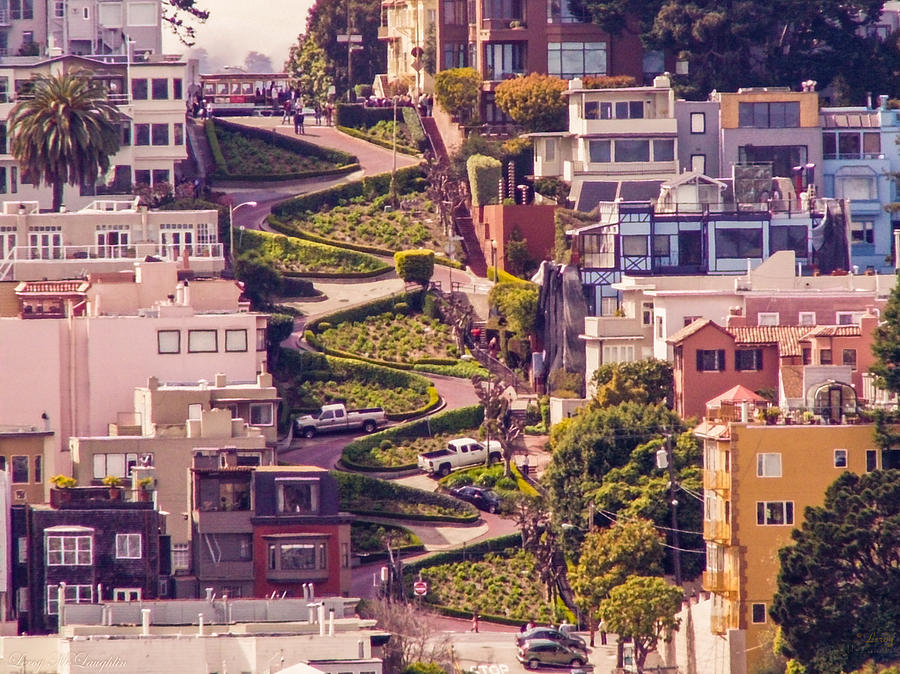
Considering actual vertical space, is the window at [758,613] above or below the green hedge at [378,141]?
below

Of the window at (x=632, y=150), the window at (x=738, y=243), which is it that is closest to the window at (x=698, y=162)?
the window at (x=632, y=150)

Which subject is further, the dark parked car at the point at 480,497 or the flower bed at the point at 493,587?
the dark parked car at the point at 480,497

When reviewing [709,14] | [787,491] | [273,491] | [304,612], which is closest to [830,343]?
[787,491]

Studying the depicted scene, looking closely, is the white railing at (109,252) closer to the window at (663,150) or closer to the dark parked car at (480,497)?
the dark parked car at (480,497)

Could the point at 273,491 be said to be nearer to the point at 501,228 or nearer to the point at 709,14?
the point at 501,228

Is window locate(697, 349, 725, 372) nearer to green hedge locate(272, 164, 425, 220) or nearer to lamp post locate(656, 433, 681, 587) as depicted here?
lamp post locate(656, 433, 681, 587)

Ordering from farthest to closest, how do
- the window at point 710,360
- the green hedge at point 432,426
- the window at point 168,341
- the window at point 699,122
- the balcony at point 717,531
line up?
the window at point 699,122 < the green hedge at point 432,426 < the window at point 168,341 < the window at point 710,360 < the balcony at point 717,531

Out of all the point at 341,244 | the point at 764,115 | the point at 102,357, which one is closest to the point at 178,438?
the point at 102,357
